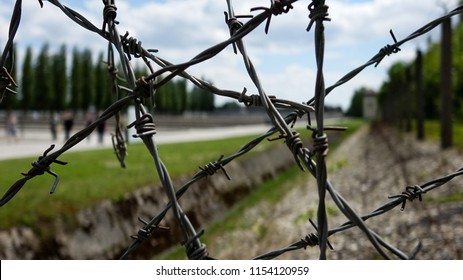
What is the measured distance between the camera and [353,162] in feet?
53.3

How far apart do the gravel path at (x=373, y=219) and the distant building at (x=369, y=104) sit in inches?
Result: 2455

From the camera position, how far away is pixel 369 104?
255 feet

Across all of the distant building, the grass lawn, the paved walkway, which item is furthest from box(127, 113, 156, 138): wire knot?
the distant building

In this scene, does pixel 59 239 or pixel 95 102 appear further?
pixel 95 102

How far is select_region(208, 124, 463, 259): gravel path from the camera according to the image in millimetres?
5309

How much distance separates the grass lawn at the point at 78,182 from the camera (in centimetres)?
647

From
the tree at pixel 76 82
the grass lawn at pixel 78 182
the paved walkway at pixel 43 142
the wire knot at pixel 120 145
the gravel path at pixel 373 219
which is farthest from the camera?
the tree at pixel 76 82

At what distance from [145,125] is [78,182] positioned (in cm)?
756

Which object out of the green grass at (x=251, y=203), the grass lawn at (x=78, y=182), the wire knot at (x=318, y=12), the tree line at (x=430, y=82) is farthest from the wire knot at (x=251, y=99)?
the tree line at (x=430, y=82)

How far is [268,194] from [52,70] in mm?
42227

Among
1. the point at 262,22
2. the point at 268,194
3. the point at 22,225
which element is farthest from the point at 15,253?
the point at 268,194

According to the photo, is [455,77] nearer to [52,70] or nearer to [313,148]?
[313,148]

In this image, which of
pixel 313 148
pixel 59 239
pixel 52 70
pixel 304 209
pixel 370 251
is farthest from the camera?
pixel 52 70

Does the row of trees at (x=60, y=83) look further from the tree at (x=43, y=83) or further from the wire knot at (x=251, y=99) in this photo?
the wire knot at (x=251, y=99)
